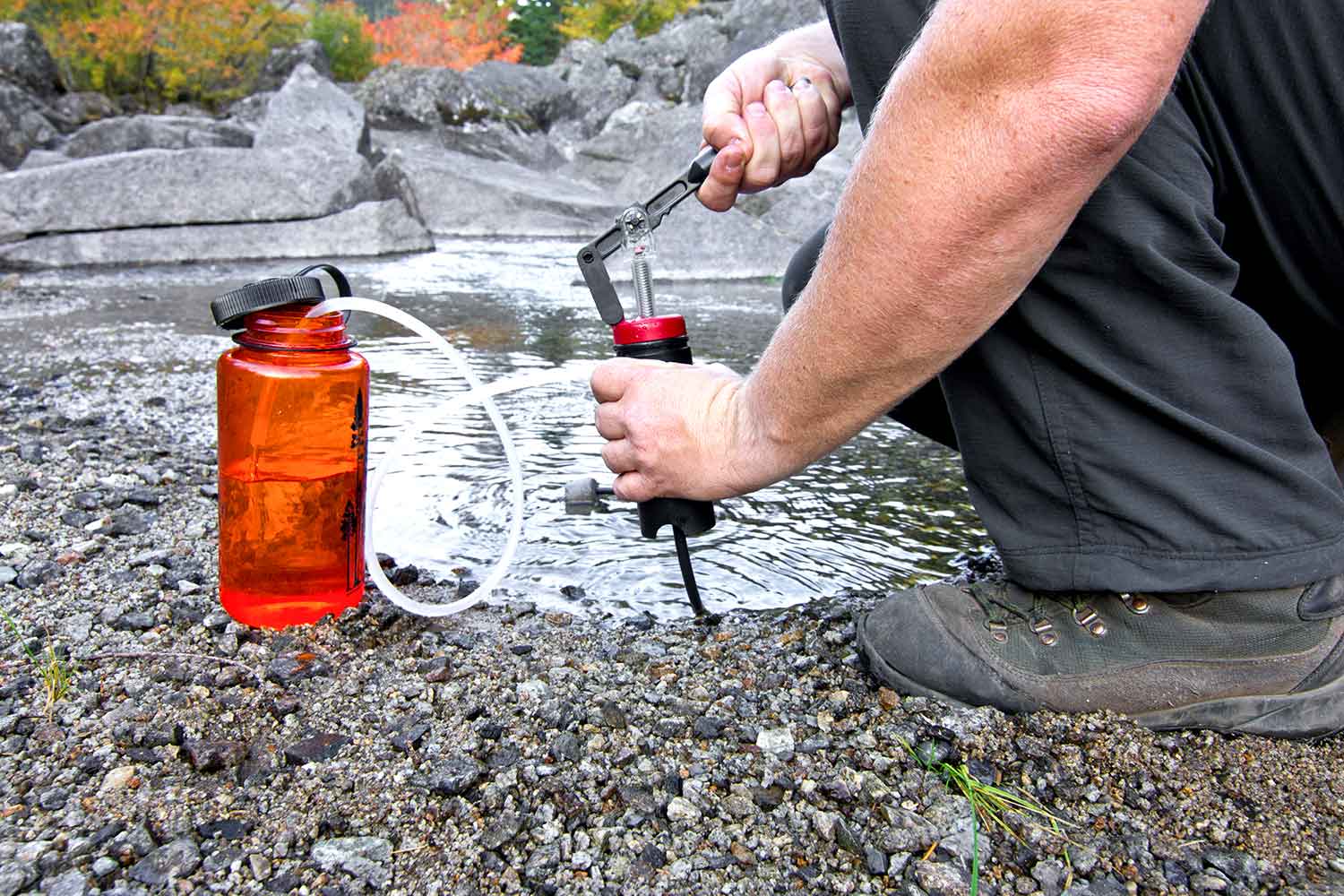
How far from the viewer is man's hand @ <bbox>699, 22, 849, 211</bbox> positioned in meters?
1.66

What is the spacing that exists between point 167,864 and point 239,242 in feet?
22.0

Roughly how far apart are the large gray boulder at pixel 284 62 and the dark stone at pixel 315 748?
63.3 ft

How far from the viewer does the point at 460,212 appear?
355 inches

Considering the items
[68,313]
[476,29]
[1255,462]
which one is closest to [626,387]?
[1255,462]

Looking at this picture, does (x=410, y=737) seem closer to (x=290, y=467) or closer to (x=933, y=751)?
(x=290, y=467)

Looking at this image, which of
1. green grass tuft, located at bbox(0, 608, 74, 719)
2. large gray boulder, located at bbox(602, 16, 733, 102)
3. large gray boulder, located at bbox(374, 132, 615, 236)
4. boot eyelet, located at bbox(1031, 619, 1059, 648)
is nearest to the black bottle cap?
green grass tuft, located at bbox(0, 608, 74, 719)

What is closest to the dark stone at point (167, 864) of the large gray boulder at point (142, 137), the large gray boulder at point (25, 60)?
the large gray boulder at point (142, 137)

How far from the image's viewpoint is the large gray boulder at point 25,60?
1391cm

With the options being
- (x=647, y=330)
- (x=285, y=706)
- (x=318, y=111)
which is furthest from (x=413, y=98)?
(x=285, y=706)

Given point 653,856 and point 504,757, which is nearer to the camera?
point 653,856

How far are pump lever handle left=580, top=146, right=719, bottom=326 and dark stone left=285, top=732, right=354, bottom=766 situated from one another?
788 millimetres

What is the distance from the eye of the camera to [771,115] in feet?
5.47

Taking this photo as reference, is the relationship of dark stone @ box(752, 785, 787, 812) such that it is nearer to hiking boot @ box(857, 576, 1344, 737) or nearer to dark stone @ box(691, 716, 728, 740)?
dark stone @ box(691, 716, 728, 740)

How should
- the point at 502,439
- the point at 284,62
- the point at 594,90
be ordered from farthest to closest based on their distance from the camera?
the point at 594,90
the point at 284,62
the point at 502,439
